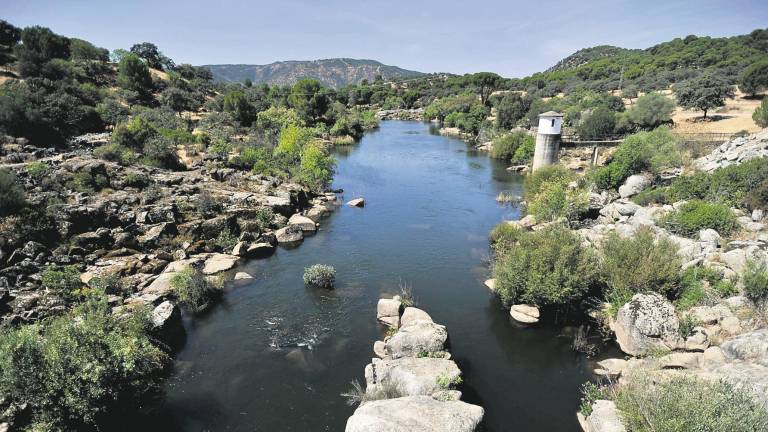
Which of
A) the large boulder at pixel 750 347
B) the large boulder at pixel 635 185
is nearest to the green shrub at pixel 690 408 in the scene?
the large boulder at pixel 750 347

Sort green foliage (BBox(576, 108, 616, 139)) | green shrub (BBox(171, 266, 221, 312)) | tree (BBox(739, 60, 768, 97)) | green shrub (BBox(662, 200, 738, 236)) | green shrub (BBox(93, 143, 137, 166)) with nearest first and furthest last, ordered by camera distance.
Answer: green shrub (BBox(171, 266, 221, 312))
green shrub (BBox(662, 200, 738, 236))
green shrub (BBox(93, 143, 137, 166))
green foliage (BBox(576, 108, 616, 139))
tree (BBox(739, 60, 768, 97))

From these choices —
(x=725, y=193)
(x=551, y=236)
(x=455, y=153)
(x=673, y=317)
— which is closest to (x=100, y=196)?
(x=551, y=236)

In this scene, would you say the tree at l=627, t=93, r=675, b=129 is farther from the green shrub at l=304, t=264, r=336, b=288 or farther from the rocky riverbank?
the green shrub at l=304, t=264, r=336, b=288

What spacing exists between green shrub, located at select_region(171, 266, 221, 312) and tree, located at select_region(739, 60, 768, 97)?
8943 centimetres

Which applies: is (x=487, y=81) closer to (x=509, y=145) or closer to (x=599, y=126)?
(x=509, y=145)

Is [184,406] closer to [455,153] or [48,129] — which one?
[48,129]

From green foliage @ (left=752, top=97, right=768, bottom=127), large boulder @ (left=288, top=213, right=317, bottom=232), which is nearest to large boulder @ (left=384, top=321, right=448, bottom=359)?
large boulder @ (left=288, top=213, right=317, bottom=232)

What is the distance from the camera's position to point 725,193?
2920cm

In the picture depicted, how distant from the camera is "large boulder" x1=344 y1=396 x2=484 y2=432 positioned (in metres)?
11.8

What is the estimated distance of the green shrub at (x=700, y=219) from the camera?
25.4 meters

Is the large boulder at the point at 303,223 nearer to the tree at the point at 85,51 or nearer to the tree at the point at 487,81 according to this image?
the tree at the point at 85,51

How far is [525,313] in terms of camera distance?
2175 cm

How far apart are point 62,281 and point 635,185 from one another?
4381cm

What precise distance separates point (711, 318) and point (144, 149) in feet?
176
